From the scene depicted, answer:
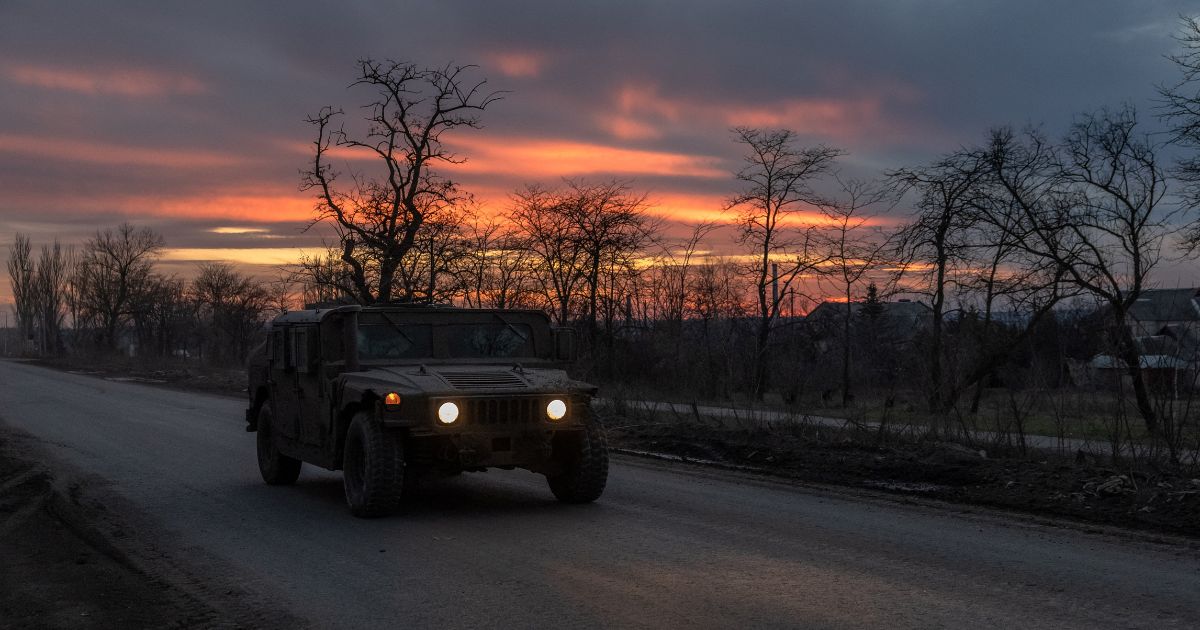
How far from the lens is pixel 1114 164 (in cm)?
1878

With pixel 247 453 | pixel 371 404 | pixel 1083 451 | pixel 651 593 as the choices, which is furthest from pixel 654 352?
pixel 651 593

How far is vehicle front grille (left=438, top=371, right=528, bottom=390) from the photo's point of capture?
8734 mm

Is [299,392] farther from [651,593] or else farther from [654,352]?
[654,352]

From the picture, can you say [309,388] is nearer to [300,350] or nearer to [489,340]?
[300,350]

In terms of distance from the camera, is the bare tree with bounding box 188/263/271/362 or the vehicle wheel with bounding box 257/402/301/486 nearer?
the vehicle wheel with bounding box 257/402/301/486

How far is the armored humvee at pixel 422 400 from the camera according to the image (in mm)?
8578

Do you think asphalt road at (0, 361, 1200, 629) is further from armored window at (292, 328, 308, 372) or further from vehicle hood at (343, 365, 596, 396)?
armored window at (292, 328, 308, 372)

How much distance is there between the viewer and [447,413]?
27.7 feet

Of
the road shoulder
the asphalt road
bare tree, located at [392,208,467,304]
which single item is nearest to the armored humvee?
the asphalt road

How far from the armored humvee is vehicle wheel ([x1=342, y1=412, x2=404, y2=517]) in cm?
1

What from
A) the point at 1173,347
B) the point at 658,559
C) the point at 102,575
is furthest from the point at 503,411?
the point at 1173,347

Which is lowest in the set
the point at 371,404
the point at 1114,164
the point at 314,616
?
the point at 314,616

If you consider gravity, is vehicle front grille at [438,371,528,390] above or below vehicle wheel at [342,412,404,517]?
above

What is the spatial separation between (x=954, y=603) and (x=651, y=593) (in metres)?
1.74
